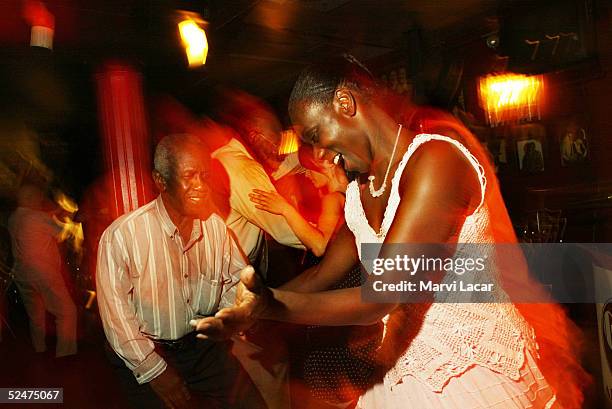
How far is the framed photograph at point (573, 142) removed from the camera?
3.32 metres

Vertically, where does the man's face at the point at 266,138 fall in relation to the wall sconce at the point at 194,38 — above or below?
below

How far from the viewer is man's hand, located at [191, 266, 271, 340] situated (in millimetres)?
921

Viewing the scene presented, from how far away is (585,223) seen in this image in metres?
3.07

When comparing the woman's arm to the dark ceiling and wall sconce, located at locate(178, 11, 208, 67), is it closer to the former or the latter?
the dark ceiling

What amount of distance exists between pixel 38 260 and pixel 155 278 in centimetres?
70

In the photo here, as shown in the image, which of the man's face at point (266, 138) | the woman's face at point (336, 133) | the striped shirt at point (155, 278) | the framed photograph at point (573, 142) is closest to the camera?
the woman's face at point (336, 133)

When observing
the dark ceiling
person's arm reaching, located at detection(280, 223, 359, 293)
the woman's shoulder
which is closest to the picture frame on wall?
the dark ceiling

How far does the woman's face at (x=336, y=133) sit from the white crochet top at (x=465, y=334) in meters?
0.16

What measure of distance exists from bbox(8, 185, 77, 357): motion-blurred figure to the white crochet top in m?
1.70

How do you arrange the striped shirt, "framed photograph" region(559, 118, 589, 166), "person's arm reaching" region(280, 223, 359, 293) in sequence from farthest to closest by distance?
1. "framed photograph" region(559, 118, 589, 166)
2. the striped shirt
3. "person's arm reaching" region(280, 223, 359, 293)

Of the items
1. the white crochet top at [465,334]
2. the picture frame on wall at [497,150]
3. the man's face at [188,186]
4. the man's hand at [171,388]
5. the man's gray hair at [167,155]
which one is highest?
the picture frame on wall at [497,150]

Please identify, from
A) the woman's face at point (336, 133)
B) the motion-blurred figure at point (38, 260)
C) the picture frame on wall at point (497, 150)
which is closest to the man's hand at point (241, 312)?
the woman's face at point (336, 133)

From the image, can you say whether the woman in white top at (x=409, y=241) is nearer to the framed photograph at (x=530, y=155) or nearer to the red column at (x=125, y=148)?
the red column at (x=125, y=148)

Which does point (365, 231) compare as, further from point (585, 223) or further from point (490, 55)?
point (490, 55)
